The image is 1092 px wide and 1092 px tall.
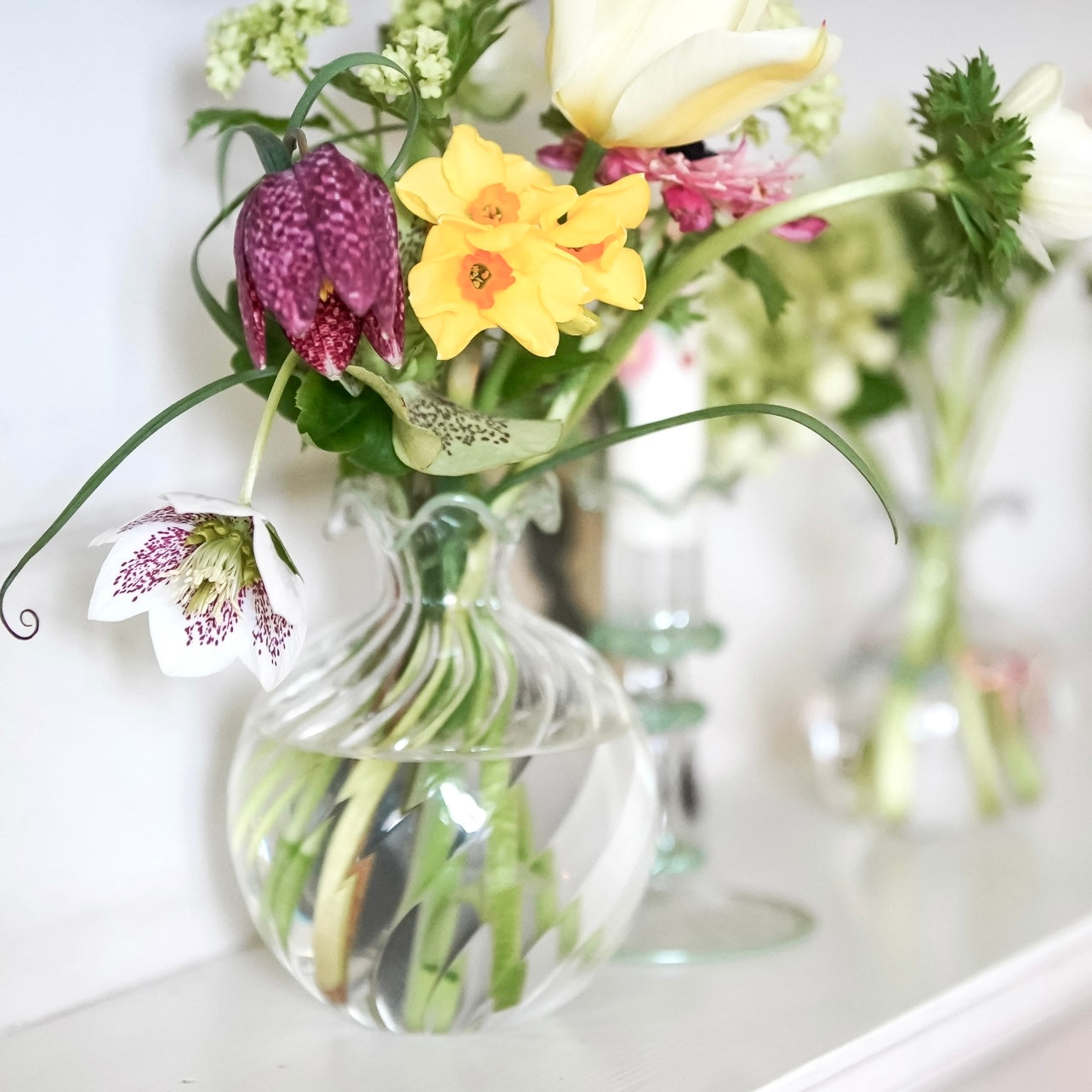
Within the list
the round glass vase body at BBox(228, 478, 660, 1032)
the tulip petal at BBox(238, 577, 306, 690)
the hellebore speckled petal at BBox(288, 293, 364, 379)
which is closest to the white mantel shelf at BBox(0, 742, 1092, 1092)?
the round glass vase body at BBox(228, 478, 660, 1032)

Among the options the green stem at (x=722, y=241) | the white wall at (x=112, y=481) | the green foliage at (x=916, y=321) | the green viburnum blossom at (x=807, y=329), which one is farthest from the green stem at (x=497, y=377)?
the green foliage at (x=916, y=321)

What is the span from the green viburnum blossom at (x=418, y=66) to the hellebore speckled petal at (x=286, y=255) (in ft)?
0.26

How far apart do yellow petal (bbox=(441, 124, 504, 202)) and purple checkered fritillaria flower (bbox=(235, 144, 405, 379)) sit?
3 cm

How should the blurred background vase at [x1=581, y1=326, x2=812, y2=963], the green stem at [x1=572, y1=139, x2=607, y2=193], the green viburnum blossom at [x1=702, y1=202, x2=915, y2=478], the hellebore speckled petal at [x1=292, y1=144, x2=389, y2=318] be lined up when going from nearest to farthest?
1. the hellebore speckled petal at [x1=292, y1=144, x2=389, y2=318]
2. the green stem at [x1=572, y1=139, x2=607, y2=193]
3. the blurred background vase at [x1=581, y1=326, x2=812, y2=963]
4. the green viburnum blossom at [x1=702, y1=202, x2=915, y2=478]

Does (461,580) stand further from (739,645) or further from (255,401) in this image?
(739,645)

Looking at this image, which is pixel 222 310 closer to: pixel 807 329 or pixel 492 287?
pixel 492 287

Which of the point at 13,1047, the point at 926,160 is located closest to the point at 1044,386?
the point at 926,160

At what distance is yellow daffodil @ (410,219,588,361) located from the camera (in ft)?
1.43

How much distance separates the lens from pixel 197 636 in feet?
1.47

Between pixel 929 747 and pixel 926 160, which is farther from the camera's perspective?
pixel 929 747

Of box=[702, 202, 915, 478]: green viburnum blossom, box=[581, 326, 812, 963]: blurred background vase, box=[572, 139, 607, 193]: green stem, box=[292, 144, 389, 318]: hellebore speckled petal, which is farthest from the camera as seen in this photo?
box=[702, 202, 915, 478]: green viburnum blossom

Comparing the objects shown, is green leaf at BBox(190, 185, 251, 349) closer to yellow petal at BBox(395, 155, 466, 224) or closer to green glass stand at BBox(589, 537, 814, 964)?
yellow petal at BBox(395, 155, 466, 224)

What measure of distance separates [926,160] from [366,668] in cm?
30

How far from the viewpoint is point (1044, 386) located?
1.23 metres
